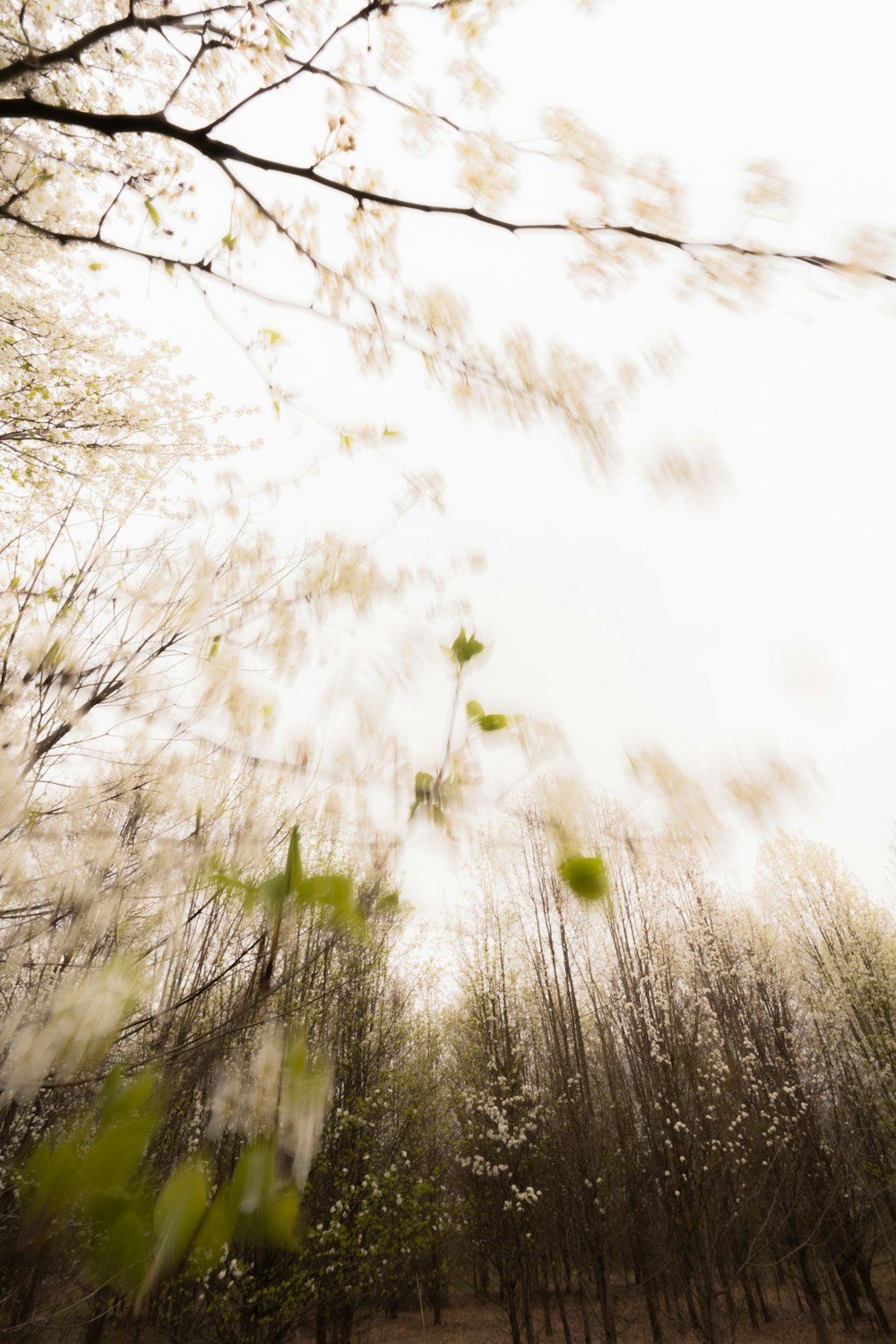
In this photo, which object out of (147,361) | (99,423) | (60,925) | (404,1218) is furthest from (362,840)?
(404,1218)

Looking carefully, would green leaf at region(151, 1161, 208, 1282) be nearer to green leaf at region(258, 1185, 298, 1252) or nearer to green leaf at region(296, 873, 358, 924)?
green leaf at region(258, 1185, 298, 1252)

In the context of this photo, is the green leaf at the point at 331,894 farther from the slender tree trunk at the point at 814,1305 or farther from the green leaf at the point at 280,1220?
the slender tree trunk at the point at 814,1305

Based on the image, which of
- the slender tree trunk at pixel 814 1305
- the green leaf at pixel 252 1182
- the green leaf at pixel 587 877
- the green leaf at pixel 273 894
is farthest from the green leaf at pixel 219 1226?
the slender tree trunk at pixel 814 1305

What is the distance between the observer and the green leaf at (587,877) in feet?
2.30

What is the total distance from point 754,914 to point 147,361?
19.7m

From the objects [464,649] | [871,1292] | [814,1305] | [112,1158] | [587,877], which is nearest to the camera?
[112,1158]

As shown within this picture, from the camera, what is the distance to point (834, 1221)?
11.5 metres

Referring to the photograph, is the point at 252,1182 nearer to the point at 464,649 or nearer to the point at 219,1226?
the point at 219,1226

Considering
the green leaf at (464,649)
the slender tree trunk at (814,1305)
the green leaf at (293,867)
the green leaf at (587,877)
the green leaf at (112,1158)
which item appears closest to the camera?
the green leaf at (112,1158)

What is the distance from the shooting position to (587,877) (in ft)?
2.34

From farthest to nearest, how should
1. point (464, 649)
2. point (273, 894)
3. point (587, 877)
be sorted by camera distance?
point (464, 649) < point (587, 877) < point (273, 894)

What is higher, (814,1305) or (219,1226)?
(219,1226)

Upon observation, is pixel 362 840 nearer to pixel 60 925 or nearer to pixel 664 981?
pixel 60 925

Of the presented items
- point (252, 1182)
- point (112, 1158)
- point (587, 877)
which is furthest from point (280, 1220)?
point (587, 877)
